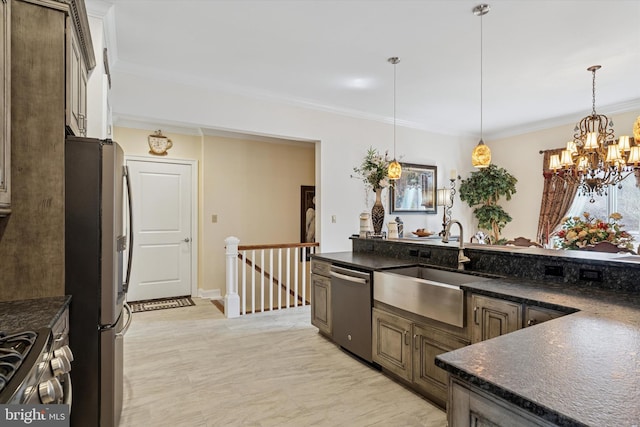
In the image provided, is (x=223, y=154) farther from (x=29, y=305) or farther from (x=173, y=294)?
(x=29, y=305)

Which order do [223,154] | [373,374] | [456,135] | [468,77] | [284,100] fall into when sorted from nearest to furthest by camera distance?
[373,374] < [468,77] < [284,100] < [223,154] < [456,135]

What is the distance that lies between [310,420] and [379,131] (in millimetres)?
4605

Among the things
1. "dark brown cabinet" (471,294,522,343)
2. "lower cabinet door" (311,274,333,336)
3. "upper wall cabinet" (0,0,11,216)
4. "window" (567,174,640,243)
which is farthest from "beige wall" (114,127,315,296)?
"window" (567,174,640,243)

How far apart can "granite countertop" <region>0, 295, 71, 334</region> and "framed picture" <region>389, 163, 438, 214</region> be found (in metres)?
5.00

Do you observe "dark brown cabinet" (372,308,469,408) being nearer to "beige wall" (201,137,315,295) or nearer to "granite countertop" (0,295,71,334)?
"granite countertop" (0,295,71,334)

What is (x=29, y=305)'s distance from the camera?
1579 mm

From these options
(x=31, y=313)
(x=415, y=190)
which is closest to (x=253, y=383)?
(x=31, y=313)

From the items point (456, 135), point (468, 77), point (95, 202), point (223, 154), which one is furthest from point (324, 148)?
point (95, 202)

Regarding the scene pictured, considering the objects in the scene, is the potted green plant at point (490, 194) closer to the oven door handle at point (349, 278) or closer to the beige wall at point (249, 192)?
the beige wall at point (249, 192)

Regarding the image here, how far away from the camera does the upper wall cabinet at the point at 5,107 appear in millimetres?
1487

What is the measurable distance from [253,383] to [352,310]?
1.04 m

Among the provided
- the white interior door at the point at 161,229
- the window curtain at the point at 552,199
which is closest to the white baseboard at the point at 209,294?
the white interior door at the point at 161,229

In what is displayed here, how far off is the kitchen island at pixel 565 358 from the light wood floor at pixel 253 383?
3.28 feet

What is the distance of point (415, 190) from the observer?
6168 millimetres
